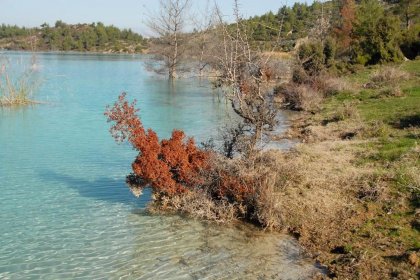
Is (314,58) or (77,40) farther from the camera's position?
(77,40)

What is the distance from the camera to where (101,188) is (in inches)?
515

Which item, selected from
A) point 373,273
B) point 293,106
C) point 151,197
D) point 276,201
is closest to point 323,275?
point 373,273

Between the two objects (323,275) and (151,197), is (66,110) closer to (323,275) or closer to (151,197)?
(151,197)

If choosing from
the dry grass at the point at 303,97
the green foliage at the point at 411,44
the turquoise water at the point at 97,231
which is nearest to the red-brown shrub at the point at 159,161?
the turquoise water at the point at 97,231

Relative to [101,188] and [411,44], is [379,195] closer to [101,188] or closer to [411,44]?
[101,188]

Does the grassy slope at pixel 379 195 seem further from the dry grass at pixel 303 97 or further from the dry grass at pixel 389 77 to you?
the dry grass at pixel 389 77

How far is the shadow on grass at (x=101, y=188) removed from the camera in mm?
12156

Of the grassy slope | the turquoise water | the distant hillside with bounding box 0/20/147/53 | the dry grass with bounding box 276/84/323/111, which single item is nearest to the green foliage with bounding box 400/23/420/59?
the dry grass with bounding box 276/84/323/111

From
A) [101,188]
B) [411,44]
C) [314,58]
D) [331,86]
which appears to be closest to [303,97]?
[331,86]

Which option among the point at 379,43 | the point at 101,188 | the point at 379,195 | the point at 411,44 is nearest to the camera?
the point at 379,195

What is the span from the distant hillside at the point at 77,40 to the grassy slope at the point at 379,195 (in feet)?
423

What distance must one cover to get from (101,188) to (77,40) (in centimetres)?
14765

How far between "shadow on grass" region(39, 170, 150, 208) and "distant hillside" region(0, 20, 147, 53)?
5041 inches

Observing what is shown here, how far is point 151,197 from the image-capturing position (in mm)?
11867
